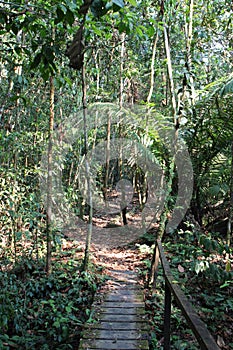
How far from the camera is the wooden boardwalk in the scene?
3166mm

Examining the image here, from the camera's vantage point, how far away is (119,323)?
3.60m

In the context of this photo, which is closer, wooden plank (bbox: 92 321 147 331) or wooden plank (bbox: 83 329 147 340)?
wooden plank (bbox: 83 329 147 340)

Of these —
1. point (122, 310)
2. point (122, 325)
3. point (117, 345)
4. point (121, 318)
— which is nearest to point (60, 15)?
point (117, 345)

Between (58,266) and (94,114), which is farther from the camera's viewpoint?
(94,114)

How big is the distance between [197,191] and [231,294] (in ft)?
7.05

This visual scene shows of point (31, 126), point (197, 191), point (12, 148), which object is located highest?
point (31, 126)

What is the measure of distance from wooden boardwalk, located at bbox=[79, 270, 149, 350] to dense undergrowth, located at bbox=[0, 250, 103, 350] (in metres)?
0.20

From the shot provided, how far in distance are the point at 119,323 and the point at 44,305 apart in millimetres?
1131

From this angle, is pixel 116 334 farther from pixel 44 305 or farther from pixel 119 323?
pixel 44 305

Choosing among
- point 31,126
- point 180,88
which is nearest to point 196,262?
point 180,88

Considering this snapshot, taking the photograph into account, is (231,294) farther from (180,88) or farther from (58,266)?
(180,88)

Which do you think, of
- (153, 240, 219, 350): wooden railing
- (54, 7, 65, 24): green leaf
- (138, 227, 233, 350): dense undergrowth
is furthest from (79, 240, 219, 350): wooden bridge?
(54, 7, 65, 24): green leaf

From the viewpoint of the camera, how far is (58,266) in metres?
5.19

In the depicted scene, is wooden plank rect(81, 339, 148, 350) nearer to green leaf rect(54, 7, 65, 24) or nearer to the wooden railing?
the wooden railing
